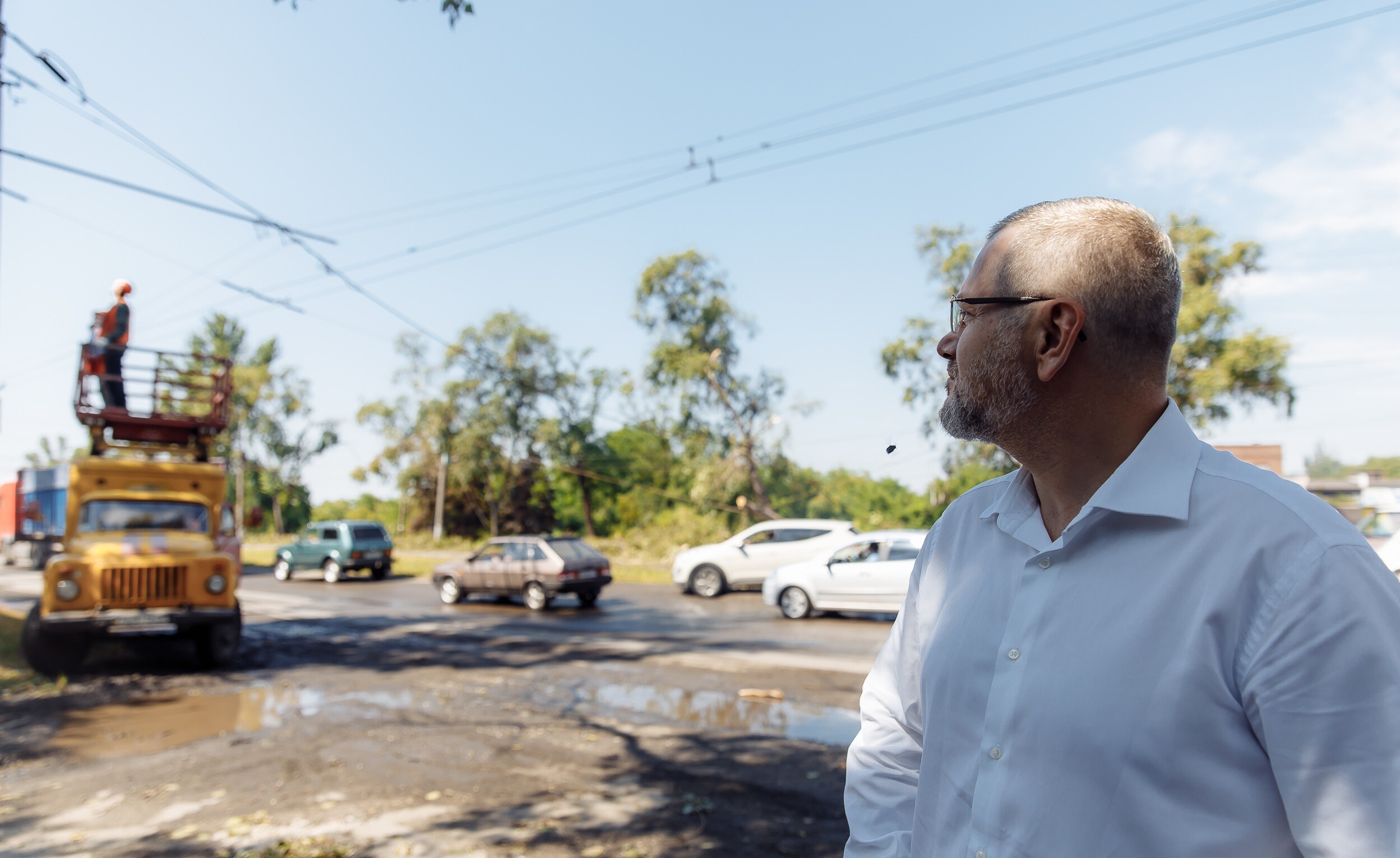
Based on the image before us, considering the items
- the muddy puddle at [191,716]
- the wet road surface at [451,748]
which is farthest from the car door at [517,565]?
the muddy puddle at [191,716]

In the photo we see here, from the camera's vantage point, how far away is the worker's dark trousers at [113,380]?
1155 centimetres

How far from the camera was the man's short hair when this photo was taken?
5.11 feet

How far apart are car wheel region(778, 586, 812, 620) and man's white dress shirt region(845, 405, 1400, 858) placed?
1372 centimetres

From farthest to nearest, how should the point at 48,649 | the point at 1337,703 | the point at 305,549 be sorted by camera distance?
the point at 305,549, the point at 48,649, the point at 1337,703

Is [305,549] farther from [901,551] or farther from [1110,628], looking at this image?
[1110,628]

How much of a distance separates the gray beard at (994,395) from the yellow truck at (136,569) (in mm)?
11215

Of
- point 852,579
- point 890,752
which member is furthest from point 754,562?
point 890,752

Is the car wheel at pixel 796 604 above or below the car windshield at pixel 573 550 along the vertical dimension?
below

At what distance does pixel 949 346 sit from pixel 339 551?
26.9 meters

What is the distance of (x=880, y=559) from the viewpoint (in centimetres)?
1471

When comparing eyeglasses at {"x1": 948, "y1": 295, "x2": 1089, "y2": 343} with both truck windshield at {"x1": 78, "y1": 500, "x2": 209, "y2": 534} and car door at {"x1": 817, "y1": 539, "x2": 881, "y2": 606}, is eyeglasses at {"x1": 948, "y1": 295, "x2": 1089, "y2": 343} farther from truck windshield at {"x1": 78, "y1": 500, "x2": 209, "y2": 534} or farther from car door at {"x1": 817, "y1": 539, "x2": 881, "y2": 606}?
car door at {"x1": 817, "y1": 539, "x2": 881, "y2": 606}

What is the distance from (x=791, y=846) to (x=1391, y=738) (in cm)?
397

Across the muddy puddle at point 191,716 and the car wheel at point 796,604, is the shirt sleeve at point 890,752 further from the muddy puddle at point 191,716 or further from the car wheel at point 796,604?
the car wheel at point 796,604

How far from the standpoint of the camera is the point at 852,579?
48.4 feet
